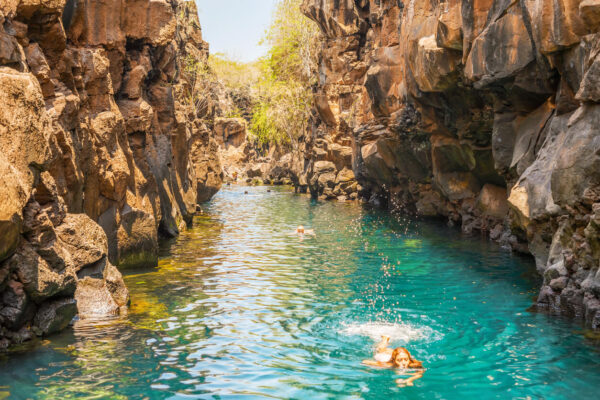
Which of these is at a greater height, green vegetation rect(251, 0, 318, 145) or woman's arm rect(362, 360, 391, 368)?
green vegetation rect(251, 0, 318, 145)

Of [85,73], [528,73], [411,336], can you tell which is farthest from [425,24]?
[411,336]

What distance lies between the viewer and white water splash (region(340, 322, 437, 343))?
11.7 metres

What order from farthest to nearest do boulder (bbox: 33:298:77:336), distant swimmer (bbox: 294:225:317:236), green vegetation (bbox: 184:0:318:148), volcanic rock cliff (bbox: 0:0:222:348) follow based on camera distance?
1. green vegetation (bbox: 184:0:318:148)
2. distant swimmer (bbox: 294:225:317:236)
3. boulder (bbox: 33:298:77:336)
4. volcanic rock cliff (bbox: 0:0:222:348)

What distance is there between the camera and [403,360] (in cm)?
975

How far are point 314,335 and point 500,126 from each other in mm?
11267

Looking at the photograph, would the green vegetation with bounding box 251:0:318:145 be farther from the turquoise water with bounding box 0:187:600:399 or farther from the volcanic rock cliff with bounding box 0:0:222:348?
the turquoise water with bounding box 0:187:600:399

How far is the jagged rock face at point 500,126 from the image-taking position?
12.2 metres

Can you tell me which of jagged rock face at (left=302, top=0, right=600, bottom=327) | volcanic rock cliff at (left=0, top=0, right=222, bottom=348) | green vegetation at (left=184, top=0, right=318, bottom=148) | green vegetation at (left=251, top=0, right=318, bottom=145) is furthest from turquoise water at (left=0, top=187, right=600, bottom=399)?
green vegetation at (left=251, top=0, right=318, bottom=145)

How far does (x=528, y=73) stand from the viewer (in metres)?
16.2

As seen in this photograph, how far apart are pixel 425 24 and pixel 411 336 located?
47.5ft

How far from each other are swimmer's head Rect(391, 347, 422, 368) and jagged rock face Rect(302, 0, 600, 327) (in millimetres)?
4191

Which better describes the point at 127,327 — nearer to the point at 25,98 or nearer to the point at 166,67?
the point at 25,98

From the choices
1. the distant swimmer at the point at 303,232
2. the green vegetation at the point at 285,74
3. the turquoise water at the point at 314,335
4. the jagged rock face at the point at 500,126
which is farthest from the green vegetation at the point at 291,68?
the turquoise water at the point at 314,335

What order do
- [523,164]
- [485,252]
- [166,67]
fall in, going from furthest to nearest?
[166,67], [485,252], [523,164]
